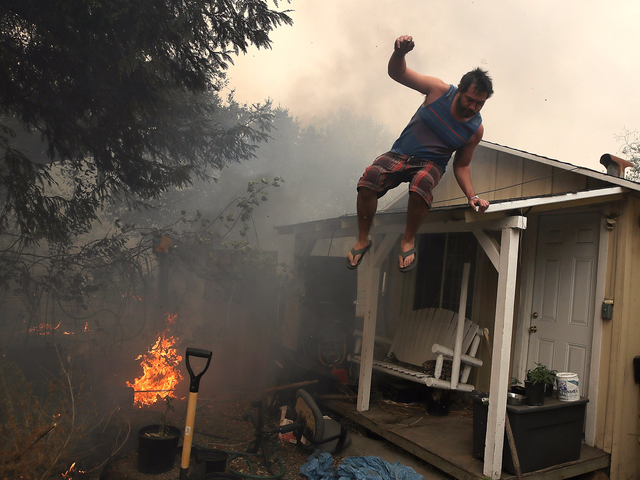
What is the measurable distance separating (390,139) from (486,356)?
13.5m

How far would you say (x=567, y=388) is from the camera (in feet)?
14.3

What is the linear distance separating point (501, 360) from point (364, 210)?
1.91 meters

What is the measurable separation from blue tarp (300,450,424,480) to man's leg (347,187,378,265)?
2.11 metres

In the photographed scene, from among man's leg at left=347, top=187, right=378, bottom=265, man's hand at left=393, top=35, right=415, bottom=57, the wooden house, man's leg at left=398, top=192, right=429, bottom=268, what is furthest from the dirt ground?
man's hand at left=393, top=35, right=415, bottom=57

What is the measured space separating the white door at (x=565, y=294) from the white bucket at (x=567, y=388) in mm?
543

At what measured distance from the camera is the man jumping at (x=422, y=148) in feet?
11.2

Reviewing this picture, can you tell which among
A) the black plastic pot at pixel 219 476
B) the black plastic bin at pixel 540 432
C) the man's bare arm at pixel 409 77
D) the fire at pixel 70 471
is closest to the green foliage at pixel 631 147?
the black plastic bin at pixel 540 432

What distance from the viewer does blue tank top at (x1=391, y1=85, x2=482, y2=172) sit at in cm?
354

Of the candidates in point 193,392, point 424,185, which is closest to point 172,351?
point 193,392

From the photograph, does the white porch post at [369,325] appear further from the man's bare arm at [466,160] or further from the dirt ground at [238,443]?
the man's bare arm at [466,160]

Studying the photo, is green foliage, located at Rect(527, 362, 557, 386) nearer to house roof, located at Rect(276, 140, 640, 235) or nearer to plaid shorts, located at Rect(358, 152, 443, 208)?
house roof, located at Rect(276, 140, 640, 235)

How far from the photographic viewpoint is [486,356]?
20.1 ft

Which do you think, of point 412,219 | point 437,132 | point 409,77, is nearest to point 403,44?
point 409,77

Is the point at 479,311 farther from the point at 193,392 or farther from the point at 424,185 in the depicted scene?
the point at 193,392
